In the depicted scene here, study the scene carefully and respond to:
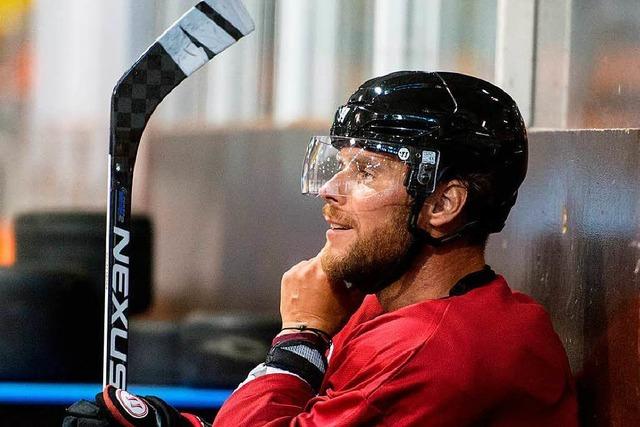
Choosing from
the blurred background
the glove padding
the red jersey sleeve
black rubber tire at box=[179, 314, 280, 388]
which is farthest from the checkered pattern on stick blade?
black rubber tire at box=[179, 314, 280, 388]

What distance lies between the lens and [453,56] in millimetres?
3275

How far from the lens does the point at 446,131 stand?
1.64 meters

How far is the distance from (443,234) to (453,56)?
167 centimetres

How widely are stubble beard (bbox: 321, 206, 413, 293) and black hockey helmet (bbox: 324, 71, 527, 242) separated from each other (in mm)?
24

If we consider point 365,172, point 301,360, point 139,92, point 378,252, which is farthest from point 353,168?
point 139,92

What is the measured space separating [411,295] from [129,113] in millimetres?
603

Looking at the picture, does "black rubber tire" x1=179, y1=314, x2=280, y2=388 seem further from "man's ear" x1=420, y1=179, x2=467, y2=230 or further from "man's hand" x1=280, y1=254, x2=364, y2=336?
"man's ear" x1=420, y1=179, x2=467, y2=230

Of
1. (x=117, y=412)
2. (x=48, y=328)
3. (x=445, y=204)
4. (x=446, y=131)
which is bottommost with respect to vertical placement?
(x=48, y=328)

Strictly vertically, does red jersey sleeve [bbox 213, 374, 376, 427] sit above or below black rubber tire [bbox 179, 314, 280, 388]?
above

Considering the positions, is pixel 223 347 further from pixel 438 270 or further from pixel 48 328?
pixel 438 270

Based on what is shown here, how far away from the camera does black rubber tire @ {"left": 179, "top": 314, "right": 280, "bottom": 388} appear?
350 cm

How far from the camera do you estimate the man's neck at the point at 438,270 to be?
170cm

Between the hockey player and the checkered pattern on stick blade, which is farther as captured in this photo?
the checkered pattern on stick blade

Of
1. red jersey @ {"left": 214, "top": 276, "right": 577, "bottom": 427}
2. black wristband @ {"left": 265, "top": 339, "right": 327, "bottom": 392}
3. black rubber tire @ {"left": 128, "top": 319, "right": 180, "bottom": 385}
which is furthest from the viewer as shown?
black rubber tire @ {"left": 128, "top": 319, "right": 180, "bottom": 385}
